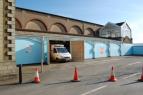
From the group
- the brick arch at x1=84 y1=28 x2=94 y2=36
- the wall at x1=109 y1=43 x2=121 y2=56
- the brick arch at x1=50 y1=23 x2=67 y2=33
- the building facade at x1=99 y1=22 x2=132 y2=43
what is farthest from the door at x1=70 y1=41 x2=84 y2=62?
the building facade at x1=99 y1=22 x2=132 y2=43

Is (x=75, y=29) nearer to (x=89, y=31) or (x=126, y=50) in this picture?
(x=89, y=31)

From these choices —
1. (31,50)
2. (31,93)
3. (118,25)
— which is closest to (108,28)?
(118,25)

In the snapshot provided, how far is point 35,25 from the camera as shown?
45.3 m

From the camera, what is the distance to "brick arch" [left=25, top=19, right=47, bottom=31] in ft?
144

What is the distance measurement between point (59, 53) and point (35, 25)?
16.0 metres

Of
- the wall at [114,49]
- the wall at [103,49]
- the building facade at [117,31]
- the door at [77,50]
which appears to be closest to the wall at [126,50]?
the wall at [103,49]

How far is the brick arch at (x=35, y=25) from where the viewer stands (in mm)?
43812

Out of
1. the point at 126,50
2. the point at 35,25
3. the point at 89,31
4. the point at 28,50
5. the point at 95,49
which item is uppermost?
the point at 89,31

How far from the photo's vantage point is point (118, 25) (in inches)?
2635

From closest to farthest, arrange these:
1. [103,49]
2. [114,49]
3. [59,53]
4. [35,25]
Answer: [59,53], [103,49], [35,25], [114,49]

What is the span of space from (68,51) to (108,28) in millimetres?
36139

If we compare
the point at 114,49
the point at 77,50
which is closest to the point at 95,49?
the point at 77,50

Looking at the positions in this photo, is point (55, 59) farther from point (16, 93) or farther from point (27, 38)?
point (16, 93)

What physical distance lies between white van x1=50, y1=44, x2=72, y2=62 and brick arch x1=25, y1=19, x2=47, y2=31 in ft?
43.4
